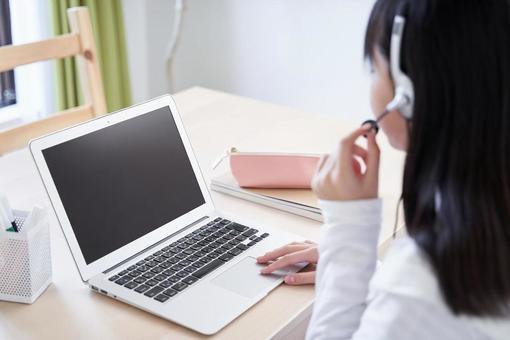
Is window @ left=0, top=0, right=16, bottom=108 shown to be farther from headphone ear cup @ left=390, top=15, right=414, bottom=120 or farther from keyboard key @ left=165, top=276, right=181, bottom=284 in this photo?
headphone ear cup @ left=390, top=15, right=414, bottom=120

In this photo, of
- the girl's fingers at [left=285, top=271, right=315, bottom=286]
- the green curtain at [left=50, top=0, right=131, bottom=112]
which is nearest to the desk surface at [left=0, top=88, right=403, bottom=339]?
the girl's fingers at [left=285, top=271, right=315, bottom=286]

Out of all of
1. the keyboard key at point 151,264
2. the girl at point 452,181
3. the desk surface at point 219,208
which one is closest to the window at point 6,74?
the desk surface at point 219,208

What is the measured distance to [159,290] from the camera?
3.46ft

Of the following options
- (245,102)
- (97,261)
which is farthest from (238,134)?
(97,261)

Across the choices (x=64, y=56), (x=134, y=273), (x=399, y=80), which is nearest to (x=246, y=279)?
(x=134, y=273)

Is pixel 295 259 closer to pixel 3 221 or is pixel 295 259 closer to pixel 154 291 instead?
pixel 154 291

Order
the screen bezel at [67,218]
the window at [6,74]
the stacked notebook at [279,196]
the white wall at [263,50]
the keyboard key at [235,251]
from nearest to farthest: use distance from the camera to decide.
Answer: the screen bezel at [67,218], the keyboard key at [235,251], the stacked notebook at [279,196], the window at [6,74], the white wall at [263,50]

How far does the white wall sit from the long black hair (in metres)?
2.03

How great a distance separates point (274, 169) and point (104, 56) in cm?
163

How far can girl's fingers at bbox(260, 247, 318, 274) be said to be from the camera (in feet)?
3.66

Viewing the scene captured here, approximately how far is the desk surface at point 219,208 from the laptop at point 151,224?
27 mm

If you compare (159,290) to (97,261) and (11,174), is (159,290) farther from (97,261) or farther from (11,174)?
(11,174)

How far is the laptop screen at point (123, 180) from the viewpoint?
1.09m

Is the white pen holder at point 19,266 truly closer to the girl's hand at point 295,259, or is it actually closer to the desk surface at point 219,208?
the desk surface at point 219,208
